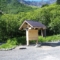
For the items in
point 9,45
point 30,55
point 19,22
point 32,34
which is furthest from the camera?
point 19,22

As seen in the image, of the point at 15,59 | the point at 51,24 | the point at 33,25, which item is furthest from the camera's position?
the point at 51,24

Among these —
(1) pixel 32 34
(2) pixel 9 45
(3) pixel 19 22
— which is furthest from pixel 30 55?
(3) pixel 19 22

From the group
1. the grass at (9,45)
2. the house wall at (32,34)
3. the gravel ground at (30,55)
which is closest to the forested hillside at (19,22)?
the grass at (9,45)

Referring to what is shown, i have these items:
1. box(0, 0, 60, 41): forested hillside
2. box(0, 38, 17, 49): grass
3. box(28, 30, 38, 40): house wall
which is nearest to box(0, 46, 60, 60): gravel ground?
box(0, 38, 17, 49): grass

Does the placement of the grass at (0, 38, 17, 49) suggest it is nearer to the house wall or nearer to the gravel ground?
the house wall

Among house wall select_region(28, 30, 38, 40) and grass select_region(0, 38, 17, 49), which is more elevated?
house wall select_region(28, 30, 38, 40)

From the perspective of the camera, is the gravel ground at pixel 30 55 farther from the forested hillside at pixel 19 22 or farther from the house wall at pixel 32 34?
the forested hillside at pixel 19 22

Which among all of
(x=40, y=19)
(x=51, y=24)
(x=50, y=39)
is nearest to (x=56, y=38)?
(x=50, y=39)

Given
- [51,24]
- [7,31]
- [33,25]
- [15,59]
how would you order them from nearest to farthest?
[15,59] < [33,25] < [7,31] < [51,24]

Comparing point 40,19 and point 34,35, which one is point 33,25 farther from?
point 40,19

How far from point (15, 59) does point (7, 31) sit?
10388 mm

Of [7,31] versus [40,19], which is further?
[40,19]

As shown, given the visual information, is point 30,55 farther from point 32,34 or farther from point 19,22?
point 19,22

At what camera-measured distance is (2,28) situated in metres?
20.3
